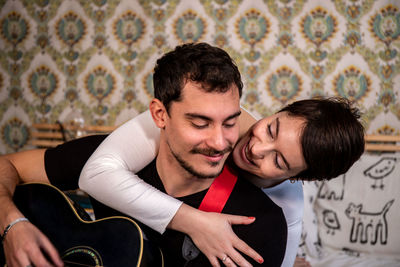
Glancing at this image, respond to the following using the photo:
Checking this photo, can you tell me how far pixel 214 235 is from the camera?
0.81 m

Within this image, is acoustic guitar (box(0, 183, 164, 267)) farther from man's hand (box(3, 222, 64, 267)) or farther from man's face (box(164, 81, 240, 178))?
man's face (box(164, 81, 240, 178))

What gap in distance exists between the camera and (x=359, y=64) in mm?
2084

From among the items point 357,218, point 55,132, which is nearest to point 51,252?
point 357,218

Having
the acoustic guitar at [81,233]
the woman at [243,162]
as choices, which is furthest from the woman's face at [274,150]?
the acoustic guitar at [81,233]

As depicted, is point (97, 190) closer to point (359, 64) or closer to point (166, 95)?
point (166, 95)

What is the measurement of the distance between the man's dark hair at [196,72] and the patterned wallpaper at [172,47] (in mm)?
1376

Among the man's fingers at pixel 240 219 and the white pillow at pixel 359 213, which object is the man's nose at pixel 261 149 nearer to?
the man's fingers at pixel 240 219

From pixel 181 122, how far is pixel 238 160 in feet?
0.83

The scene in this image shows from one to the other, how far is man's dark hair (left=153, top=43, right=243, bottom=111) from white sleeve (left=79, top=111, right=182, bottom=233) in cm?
20

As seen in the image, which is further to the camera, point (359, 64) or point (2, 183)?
point (359, 64)

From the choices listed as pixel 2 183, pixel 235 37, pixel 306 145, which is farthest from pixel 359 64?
pixel 2 183

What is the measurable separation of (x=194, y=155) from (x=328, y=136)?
0.41 meters

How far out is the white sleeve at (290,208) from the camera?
3.64 feet

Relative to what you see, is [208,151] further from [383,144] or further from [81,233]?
[383,144]
